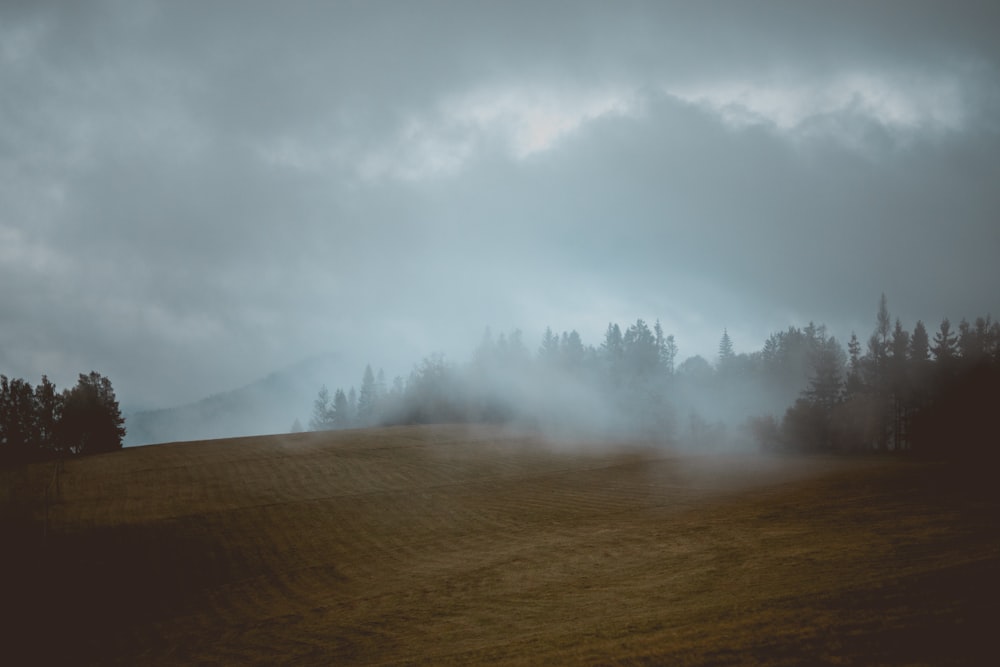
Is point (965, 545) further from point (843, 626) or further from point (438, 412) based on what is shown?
point (438, 412)

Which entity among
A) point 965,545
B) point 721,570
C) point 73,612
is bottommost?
point 73,612

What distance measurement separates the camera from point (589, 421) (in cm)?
9950

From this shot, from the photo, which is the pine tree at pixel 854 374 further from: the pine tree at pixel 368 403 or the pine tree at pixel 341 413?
the pine tree at pixel 341 413

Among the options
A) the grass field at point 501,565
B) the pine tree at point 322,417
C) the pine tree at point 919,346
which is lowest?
the grass field at point 501,565

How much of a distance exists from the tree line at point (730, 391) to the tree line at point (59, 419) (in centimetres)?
5137

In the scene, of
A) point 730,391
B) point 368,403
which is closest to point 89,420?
point 368,403

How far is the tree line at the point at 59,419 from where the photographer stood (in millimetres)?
67812

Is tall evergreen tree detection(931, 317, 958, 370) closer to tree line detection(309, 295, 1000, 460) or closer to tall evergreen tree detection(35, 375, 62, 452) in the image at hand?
tree line detection(309, 295, 1000, 460)

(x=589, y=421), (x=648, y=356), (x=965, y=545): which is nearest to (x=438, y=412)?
(x=589, y=421)

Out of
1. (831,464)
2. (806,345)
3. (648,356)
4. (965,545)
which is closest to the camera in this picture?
(965,545)

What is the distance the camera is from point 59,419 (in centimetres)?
6944

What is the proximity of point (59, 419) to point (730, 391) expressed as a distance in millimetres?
112203

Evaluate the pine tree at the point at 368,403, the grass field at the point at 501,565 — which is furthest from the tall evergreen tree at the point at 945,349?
the pine tree at the point at 368,403

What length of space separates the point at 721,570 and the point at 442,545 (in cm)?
1645
